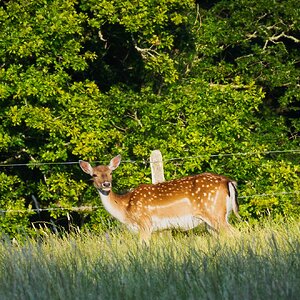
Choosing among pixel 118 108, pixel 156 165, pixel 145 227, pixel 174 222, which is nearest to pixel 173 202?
pixel 174 222

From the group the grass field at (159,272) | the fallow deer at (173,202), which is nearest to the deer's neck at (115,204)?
the fallow deer at (173,202)

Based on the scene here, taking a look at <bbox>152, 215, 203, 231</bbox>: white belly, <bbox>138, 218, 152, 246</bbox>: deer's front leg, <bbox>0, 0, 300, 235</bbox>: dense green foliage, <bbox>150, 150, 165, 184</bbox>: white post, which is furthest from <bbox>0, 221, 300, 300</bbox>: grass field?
<bbox>0, 0, 300, 235</bbox>: dense green foliage

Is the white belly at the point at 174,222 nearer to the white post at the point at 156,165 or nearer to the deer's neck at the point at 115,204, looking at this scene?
the deer's neck at the point at 115,204

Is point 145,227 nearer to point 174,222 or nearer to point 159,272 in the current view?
point 174,222

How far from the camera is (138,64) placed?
62.8 feet

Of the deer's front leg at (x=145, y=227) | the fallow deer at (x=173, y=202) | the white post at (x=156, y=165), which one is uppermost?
the white post at (x=156, y=165)

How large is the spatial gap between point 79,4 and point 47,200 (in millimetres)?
3211

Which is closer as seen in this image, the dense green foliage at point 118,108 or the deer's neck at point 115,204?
the deer's neck at point 115,204

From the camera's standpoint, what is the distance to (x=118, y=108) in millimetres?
17641

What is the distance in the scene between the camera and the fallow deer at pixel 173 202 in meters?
12.1

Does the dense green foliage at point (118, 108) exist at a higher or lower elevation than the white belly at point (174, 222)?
higher

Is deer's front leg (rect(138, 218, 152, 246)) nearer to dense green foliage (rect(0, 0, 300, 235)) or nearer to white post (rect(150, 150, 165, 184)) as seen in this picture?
white post (rect(150, 150, 165, 184))

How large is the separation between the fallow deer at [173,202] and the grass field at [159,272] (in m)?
3.81

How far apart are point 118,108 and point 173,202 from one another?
18.6 feet
